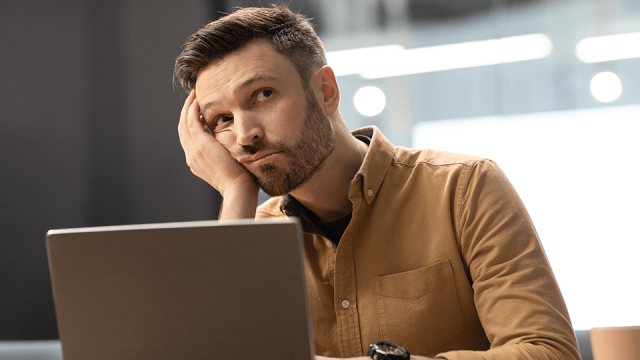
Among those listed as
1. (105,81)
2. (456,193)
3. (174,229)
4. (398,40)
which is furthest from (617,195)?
(105,81)

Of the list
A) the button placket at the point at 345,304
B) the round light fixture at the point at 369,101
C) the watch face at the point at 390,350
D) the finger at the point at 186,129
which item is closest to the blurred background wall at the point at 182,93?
the round light fixture at the point at 369,101

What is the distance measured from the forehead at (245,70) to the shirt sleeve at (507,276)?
503mm

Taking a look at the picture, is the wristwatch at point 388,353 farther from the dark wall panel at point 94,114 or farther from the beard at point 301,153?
the dark wall panel at point 94,114

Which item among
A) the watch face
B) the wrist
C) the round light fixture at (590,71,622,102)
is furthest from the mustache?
the round light fixture at (590,71,622,102)

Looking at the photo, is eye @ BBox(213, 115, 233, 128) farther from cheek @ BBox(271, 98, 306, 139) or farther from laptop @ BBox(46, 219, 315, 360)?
laptop @ BBox(46, 219, 315, 360)

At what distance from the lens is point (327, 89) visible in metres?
1.32

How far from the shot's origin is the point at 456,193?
1095 millimetres

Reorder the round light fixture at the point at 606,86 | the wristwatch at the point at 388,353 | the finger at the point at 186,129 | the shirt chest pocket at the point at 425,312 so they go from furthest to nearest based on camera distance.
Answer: the round light fixture at the point at 606,86
the finger at the point at 186,129
the shirt chest pocket at the point at 425,312
the wristwatch at the point at 388,353

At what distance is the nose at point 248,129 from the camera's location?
1.17 meters

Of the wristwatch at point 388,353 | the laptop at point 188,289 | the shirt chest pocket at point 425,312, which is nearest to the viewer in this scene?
the laptop at point 188,289

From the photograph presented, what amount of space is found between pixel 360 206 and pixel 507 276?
364 mm

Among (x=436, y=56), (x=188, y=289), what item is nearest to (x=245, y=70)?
(x=188, y=289)

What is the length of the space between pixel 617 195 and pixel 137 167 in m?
2.30

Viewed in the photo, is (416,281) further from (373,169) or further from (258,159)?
(258,159)
